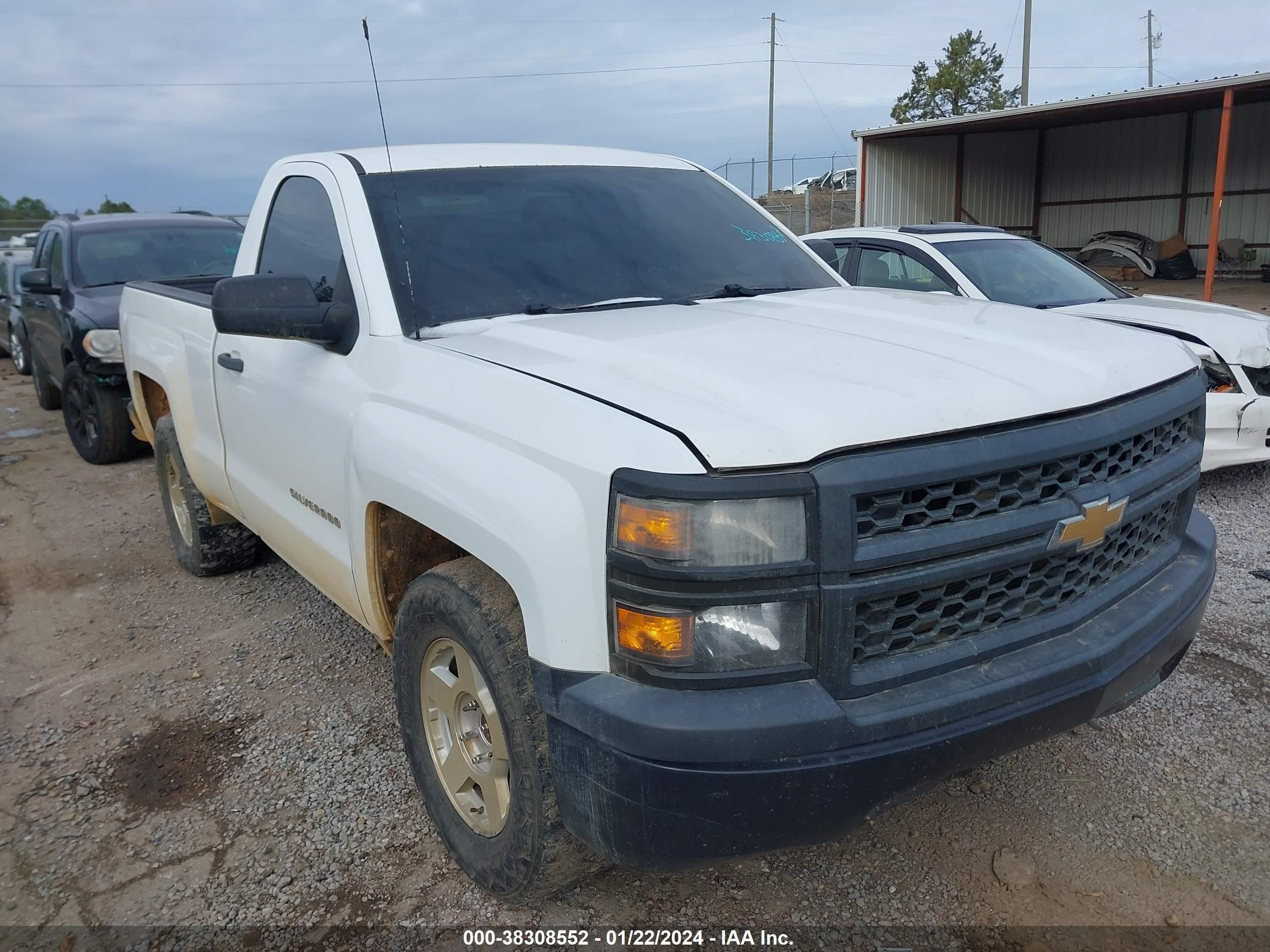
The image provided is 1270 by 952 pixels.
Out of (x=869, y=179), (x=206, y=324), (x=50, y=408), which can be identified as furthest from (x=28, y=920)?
(x=869, y=179)

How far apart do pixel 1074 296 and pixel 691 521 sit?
237 inches

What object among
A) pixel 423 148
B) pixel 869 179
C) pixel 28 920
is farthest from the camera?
pixel 869 179

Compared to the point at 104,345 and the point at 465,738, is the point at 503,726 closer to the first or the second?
the point at 465,738

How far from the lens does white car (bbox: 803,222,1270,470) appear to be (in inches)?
230

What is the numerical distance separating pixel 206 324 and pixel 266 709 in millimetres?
1600

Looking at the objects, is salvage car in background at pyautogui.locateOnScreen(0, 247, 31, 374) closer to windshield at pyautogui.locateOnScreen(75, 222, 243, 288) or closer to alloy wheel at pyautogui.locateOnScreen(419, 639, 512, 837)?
windshield at pyautogui.locateOnScreen(75, 222, 243, 288)

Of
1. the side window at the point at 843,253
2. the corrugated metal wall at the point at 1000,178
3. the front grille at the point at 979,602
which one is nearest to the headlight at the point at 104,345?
the side window at the point at 843,253

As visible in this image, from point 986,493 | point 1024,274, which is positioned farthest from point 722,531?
point 1024,274

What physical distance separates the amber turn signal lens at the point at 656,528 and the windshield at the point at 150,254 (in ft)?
24.2

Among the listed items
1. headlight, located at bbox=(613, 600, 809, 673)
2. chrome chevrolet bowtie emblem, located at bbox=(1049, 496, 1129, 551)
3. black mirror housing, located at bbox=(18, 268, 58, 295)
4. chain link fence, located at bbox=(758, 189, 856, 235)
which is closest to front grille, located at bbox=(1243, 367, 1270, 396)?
chrome chevrolet bowtie emblem, located at bbox=(1049, 496, 1129, 551)

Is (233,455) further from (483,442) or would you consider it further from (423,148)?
(483,442)

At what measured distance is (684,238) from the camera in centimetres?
357

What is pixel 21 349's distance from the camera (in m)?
12.4

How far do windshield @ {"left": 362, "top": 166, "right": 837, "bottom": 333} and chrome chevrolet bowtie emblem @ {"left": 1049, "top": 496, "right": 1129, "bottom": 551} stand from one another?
1547 mm
